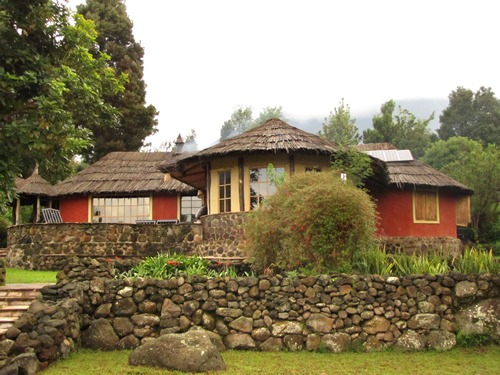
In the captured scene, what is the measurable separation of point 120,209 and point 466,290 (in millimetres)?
18029

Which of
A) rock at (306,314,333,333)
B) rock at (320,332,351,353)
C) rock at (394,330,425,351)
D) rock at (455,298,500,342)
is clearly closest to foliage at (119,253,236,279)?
rock at (306,314,333,333)

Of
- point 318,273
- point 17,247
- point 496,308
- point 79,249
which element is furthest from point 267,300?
point 17,247

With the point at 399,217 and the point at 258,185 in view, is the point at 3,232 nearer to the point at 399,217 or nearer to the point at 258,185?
the point at 258,185

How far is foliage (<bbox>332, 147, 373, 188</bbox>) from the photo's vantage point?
48.5 ft

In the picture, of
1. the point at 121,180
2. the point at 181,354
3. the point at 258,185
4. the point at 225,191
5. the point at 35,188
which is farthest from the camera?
the point at 121,180

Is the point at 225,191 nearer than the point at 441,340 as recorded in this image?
No

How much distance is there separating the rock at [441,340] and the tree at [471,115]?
45.4 m

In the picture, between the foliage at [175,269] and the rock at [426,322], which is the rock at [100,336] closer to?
the foliage at [175,269]

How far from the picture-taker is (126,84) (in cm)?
3384

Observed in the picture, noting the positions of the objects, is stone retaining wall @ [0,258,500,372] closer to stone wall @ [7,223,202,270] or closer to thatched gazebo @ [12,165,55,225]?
stone wall @ [7,223,202,270]

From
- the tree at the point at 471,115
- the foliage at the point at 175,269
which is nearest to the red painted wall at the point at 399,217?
the foliage at the point at 175,269

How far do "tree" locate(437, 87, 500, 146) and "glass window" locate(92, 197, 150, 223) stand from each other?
36.7m

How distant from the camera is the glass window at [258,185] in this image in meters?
16.6

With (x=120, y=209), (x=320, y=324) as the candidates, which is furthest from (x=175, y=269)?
(x=120, y=209)
